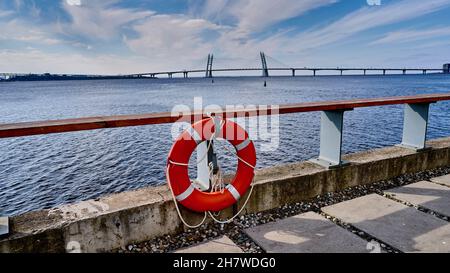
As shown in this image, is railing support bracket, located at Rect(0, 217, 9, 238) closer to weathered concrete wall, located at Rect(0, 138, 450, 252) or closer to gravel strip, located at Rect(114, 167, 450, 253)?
weathered concrete wall, located at Rect(0, 138, 450, 252)

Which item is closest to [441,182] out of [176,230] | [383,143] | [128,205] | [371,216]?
[371,216]

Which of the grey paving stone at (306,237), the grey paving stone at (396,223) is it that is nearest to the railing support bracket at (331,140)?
the grey paving stone at (396,223)

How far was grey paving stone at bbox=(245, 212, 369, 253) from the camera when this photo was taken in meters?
2.03

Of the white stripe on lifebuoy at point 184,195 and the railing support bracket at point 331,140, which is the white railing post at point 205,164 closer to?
the white stripe on lifebuoy at point 184,195

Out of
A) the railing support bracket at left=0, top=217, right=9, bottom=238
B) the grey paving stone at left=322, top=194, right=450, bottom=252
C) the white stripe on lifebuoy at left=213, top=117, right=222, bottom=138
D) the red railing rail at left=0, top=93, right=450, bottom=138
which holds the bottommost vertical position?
the grey paving stone at left=322, top=194, right=450, bottom=252

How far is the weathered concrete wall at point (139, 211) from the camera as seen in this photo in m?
1.89

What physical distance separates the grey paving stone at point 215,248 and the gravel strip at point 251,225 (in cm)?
6

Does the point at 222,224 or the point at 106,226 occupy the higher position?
the point at 106,226

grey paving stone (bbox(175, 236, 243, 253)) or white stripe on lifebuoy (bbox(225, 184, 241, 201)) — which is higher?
white stripe on lifebuoy (bbox(225, 184, 241, 201))

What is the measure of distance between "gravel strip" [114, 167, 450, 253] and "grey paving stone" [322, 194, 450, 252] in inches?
3.2

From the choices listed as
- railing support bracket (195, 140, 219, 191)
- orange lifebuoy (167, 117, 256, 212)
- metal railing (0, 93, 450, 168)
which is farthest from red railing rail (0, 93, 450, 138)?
railing support bracket (195, 140, 219, 191)

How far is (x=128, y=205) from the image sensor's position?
2.13 meters
